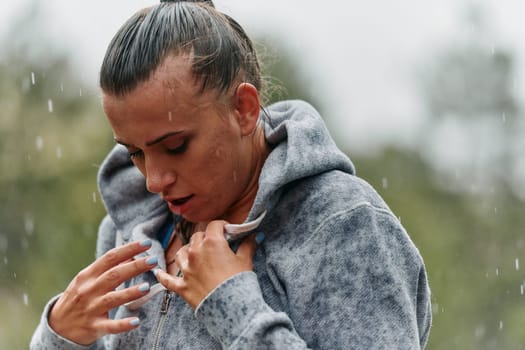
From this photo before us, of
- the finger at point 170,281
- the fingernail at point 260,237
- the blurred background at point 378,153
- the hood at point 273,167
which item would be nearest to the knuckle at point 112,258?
the finger at point 170,281

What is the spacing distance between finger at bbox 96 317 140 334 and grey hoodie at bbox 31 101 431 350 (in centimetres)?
9

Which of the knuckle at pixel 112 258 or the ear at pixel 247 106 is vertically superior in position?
the ear at pixel 247 106

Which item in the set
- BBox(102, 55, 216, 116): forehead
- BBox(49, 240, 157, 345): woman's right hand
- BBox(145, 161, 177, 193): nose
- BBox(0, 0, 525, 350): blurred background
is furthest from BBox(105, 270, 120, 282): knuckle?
BBox(0, 0, 525, 350): blurred background

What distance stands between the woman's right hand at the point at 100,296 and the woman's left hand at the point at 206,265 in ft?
0.26

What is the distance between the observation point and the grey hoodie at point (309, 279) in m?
1.95

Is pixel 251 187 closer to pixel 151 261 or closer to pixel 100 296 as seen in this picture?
pixel 151 261

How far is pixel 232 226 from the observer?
2.08 m

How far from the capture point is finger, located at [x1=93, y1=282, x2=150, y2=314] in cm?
212

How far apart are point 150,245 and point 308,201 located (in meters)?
0.38

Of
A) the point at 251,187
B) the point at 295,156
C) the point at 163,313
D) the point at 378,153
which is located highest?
the point at 295,156

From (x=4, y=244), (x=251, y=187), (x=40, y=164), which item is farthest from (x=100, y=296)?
(x=4, y=244)

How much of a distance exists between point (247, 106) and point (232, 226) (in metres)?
0.27

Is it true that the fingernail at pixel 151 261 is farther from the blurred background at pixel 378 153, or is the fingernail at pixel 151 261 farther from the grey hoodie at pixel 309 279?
the blurred background at pixel 378 153

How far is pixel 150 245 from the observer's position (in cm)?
217
